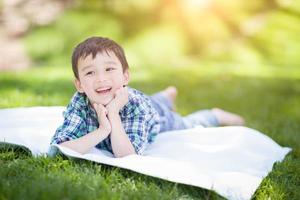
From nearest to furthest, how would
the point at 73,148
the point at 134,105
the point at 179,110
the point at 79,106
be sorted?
the point at 73,148 → the point at 79,106 → the point at 134,105 → the point at 179,110

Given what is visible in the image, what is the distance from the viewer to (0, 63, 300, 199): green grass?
2777 mm

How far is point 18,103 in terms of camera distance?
4.84 meters

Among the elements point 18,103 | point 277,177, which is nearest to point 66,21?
point 18,103

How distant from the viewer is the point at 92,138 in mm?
3271

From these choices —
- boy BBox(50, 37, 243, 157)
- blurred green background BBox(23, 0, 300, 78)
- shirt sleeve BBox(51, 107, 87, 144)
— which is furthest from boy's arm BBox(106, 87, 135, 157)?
blurred green background BBox(23, 0, 300, 78)

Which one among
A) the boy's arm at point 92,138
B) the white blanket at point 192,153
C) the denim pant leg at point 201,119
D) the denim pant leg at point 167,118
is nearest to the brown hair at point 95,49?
the boy's arm at point 92,138

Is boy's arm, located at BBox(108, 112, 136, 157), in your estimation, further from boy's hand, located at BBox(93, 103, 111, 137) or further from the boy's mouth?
the boy's mouth

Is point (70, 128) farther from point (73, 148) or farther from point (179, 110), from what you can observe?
point (179, 110)

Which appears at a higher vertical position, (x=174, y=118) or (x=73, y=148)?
(x=174, y=118)

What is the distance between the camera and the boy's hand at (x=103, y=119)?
3.31 metres

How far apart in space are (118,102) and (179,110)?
234cm

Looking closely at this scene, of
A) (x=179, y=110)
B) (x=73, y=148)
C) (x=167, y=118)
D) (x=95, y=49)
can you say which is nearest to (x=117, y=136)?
(x=73, y=148)

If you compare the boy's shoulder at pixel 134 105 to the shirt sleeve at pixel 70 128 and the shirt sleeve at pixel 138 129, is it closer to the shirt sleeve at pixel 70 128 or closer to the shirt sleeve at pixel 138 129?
the shirt sleeve at pixel 138 129

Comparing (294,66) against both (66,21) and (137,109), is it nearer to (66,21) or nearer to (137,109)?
(66,21)
